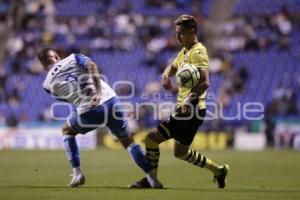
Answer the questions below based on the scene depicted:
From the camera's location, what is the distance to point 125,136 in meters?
10.5

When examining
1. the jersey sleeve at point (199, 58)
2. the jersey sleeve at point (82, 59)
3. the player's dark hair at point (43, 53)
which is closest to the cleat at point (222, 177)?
the jersey sleeve at point (199, 58)

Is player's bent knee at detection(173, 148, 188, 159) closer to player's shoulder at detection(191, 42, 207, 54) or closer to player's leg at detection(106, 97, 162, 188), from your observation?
player's leg at detection(106, 97, 162, 188)

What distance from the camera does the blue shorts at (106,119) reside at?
1038cm

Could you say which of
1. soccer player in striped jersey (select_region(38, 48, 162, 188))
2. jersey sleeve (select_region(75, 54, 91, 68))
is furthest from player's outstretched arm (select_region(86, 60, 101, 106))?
jersey sleeve (select_region(75, 54, 91, 68))

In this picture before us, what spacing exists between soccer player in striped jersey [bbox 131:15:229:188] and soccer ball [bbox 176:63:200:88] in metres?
0.06

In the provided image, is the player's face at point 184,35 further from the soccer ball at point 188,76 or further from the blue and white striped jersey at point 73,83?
the blue and white striped jersey at point 73,83

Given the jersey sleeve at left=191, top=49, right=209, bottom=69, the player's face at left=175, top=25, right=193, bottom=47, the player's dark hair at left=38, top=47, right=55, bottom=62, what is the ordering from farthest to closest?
the player's dark hair at left=38, top=47, right=55, bottom=62 → the player's face at left=175, top=25, right=193, bottom=47 → the jersey sleeve at left=191, top=49, right=209, bottom=69

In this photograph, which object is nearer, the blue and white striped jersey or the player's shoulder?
the player's shoulder

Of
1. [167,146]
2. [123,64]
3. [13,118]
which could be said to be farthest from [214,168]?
[123,64]

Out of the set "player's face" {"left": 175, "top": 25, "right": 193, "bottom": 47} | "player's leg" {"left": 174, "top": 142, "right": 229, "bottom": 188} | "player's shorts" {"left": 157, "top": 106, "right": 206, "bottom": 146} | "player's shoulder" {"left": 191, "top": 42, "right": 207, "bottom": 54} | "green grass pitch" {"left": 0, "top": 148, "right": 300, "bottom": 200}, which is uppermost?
"player's face" {"left": 175, "top": 25, "right": 193, "bottom": 47}

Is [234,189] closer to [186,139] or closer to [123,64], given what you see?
[186,139]

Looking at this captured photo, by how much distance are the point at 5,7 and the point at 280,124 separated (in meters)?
14.5

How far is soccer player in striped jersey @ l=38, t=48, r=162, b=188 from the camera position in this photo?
10.4m

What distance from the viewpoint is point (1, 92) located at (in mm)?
29125
